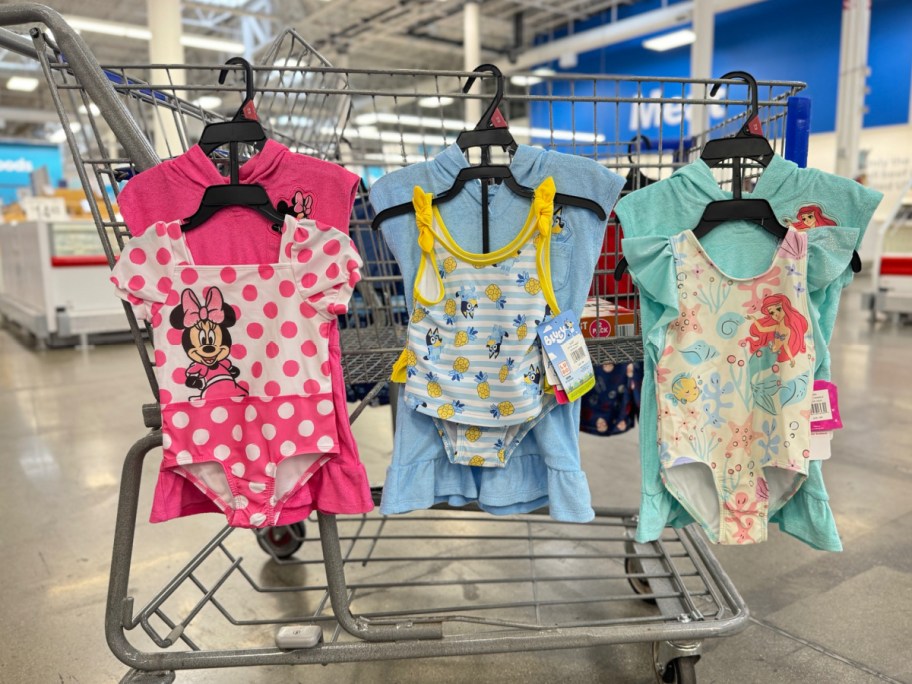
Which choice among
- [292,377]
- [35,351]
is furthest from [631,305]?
[35,351]

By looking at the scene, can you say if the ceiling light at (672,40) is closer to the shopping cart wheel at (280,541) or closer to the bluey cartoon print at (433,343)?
the shopping cart wheel at (280,541)

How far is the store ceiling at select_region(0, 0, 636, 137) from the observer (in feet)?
34.6

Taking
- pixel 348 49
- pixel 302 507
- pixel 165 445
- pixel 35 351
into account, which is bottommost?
pixel 35 351

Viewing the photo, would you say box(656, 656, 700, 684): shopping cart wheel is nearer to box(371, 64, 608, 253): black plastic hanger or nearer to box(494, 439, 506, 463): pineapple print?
box(494, 439, 506, 463): pineapple print

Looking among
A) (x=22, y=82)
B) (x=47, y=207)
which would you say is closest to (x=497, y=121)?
(x=47, y=207)

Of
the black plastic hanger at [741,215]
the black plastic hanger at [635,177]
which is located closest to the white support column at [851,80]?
the black plastic hanger at [635,177]

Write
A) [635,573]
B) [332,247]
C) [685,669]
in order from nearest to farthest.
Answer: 1. [332,247]
2. [685,669]
3. [635,573]

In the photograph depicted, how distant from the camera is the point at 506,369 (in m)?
1.22

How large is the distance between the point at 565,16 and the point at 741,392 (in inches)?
542

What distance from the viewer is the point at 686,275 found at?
1.21 meters

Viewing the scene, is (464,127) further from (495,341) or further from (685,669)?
(685,669)

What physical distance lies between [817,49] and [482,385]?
35.2ft

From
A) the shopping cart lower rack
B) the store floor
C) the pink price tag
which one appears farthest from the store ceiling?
the pink price tag

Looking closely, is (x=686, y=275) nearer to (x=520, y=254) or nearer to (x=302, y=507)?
(x=520, y=254)
